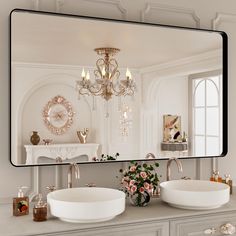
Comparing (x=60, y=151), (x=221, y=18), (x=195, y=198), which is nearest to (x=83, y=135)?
(x=60, y=151)

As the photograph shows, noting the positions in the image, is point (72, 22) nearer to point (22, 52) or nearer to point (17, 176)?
point (22, 52)

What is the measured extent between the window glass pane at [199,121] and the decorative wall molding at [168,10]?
0.56 meters

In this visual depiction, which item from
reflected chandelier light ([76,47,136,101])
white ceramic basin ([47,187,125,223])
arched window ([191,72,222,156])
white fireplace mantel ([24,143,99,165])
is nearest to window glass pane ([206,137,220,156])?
arched window ([191,72,222,156])

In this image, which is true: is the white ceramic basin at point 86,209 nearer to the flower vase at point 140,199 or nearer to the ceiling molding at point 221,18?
the flower vase at point 140,199

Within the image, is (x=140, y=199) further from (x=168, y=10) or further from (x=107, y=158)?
(x=168, y=10)

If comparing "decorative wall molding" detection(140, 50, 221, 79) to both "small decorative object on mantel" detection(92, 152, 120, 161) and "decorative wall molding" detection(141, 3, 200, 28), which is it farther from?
"small decorative object on mantel" detection(92, 152, 120, 161)

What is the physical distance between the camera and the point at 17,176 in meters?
2.02

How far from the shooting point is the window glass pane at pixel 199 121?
7.98 feet

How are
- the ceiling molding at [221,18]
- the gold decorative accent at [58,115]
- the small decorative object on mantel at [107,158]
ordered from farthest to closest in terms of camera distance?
the ceiling molding at [221,18] < the small decorative object on mantel at [107,158] < the gold decorative accent at [58,115]

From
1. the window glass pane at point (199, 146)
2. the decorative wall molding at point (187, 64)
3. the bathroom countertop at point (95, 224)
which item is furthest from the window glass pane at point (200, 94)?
the bathroom countertop at point (95, 224)

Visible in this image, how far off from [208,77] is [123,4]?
725 mm

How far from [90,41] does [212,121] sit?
0.98 metres

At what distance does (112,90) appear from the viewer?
217 centimetres

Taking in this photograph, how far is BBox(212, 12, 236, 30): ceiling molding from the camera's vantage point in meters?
2.50
